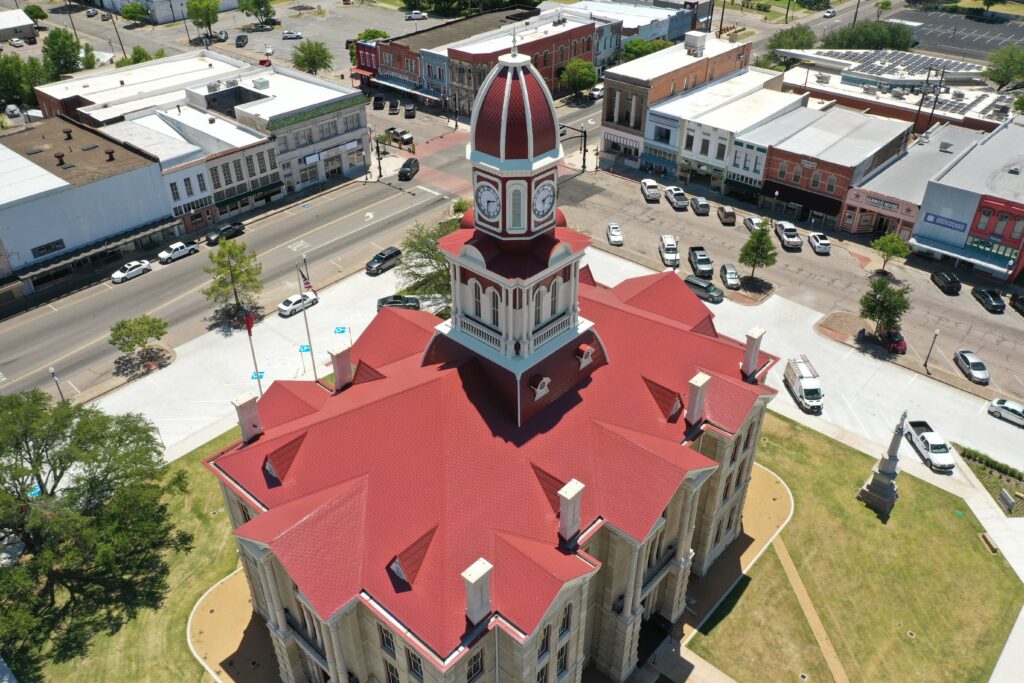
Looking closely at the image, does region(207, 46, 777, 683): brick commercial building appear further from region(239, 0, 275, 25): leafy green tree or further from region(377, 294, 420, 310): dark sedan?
region(239, 0, 275, 25): leafy green tree

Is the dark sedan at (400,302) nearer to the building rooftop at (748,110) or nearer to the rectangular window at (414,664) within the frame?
the rectangular window at (414,664)

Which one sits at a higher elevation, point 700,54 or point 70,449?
point 700,54

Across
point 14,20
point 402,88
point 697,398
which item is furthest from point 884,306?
point 14,20

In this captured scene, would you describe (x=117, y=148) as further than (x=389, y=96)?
No

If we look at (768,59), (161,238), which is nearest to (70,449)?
(161,238)

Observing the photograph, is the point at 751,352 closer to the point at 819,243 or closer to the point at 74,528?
the point at 74,528

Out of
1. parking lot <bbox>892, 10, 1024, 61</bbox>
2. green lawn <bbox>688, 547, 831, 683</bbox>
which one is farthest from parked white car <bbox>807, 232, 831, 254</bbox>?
parking lot <bbox>892, 10, 1024, 61</bbox>

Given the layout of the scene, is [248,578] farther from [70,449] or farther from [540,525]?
[540,525]
